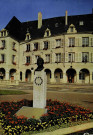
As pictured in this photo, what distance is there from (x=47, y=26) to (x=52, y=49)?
25.2ft

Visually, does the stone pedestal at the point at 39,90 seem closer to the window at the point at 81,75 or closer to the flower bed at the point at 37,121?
the flower bed at the point at 37,121

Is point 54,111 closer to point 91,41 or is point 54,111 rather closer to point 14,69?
point 91,41

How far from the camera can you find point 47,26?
35750 millimetres

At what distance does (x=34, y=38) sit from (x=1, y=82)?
47.1 ft

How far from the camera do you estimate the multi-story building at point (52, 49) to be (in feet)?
97.7

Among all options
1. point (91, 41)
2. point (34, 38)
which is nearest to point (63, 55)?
point (91, 41)

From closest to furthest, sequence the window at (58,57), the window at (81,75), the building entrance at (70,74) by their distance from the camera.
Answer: the window at (81,75) → the window at (58,57) → the building entrance at (70,74)

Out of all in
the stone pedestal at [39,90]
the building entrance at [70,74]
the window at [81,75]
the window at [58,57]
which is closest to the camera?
the stone pedestal at [39,90]

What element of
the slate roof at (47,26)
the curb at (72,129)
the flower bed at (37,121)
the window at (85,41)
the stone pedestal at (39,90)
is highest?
the slate roof at (47,26)

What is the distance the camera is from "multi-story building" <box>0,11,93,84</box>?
2978 centimetres

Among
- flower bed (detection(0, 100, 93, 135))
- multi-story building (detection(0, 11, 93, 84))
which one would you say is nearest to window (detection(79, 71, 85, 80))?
multi-story building (detection(0, 11, 93, 84))

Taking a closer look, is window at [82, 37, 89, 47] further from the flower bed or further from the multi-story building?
the flower bed

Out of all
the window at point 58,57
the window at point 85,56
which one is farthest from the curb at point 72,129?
the window at point 58,57

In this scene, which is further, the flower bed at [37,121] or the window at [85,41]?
the window at [85,41]
